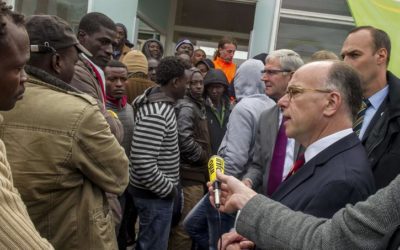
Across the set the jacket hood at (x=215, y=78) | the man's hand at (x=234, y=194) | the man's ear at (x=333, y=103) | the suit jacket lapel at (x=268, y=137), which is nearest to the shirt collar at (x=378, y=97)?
the suit jacket lapel at (x=268, y=137)

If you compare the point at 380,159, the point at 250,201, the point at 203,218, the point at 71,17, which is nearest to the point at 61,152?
the point at 250,201

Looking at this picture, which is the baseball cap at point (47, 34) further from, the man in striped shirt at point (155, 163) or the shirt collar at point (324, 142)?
the man in striped shirt at point (155, 163)

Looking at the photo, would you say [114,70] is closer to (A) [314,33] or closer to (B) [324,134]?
(B) [324,134]

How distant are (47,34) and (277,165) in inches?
66.2

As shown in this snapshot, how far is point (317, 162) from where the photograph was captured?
2.23m

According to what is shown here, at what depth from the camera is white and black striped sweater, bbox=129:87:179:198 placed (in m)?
4.30

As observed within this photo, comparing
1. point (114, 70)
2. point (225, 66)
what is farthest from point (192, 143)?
point (225, 66)

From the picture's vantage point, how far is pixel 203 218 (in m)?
4.34

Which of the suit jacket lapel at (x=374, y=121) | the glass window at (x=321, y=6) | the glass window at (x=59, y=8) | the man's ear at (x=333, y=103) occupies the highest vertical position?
the glass window at (x=321, y=6)

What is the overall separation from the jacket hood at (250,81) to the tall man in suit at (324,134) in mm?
2115

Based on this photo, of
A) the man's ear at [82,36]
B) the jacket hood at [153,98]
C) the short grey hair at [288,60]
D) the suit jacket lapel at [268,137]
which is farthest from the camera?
the jacket hood at [153,98]

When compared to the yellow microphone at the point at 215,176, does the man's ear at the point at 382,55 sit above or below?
above

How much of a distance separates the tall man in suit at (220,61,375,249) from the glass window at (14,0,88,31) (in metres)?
7.19

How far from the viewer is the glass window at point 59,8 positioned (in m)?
9.04
